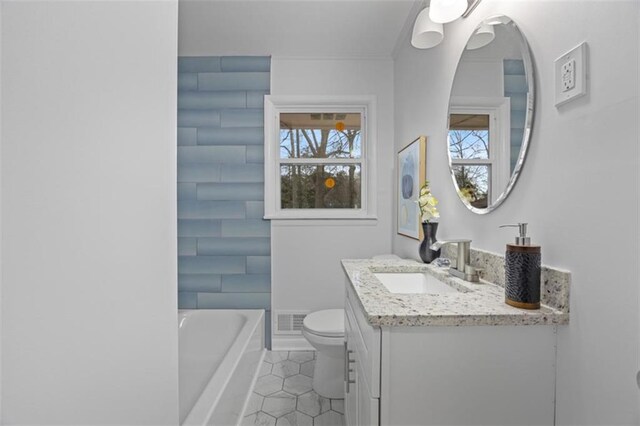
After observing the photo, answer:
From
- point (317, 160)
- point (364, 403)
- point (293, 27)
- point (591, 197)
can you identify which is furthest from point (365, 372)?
point (293, 27)

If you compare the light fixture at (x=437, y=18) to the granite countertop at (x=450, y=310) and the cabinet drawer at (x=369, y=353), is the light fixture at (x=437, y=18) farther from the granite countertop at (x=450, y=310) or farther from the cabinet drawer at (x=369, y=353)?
the cabinet drawer at (x=369, y=353)

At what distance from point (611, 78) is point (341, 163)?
6.46 ft

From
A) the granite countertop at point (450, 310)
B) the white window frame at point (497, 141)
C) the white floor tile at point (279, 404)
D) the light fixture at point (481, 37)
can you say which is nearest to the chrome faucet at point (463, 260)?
the granite countertop at point (450, 310)

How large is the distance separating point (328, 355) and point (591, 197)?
5.05 ft

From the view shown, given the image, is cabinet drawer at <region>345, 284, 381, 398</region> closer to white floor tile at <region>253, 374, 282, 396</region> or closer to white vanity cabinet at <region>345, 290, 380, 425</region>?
white vanity cabinet at <region>345, 290, 380, 425</region>

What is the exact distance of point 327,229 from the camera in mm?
2523

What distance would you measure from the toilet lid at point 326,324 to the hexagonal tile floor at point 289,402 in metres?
0.40

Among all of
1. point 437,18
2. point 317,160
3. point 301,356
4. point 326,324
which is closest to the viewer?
point 437,18

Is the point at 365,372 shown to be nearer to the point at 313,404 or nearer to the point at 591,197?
the point at 591,197

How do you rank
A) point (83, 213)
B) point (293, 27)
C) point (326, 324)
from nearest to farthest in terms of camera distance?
point (83, 213)
point (326, 324)
point (293, 27)

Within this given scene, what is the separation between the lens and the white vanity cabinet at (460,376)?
786 millimetres

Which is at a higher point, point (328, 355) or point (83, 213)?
point (83, 213)

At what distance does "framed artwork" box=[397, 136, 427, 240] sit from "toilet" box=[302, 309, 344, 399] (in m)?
0.76

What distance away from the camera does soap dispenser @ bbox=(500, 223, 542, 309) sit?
2.68 feet
